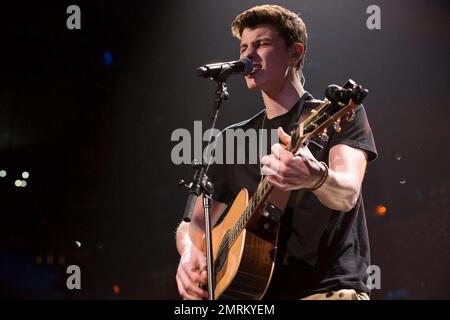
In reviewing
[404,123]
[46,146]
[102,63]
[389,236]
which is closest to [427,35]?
[404,123]

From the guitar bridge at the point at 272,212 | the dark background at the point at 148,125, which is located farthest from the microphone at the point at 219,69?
the dark background at the point at 148,125

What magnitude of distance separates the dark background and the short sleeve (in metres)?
0.98

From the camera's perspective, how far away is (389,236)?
11.1ft

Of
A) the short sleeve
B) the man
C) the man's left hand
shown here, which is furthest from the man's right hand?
the short sleeve

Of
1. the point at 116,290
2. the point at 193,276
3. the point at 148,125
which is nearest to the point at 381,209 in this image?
the point at 193,276

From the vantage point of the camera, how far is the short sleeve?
2324 mm

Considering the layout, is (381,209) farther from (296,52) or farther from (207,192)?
(207,192)

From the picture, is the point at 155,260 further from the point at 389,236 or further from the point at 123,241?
the point at 389,236

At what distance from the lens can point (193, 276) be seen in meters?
2.45

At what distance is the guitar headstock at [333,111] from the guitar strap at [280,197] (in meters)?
0.35

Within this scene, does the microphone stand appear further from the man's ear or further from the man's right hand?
the man's ear

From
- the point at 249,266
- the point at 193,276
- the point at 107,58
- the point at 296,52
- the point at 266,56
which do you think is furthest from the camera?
the point at 107,58

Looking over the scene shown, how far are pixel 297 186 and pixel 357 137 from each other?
56 centimetres
